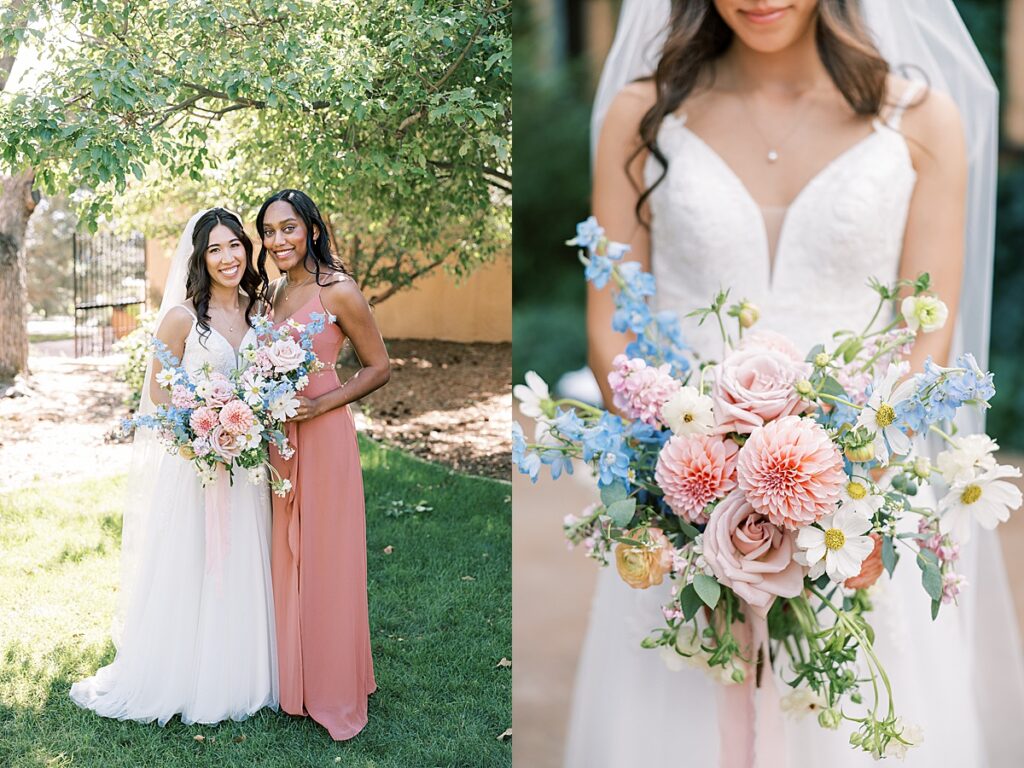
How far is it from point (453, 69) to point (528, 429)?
186cm

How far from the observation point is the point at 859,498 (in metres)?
1.27

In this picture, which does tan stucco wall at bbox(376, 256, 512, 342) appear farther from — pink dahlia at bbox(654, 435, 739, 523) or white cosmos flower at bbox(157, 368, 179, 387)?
pink dahlia at bbox(654, 435, 739, 523)

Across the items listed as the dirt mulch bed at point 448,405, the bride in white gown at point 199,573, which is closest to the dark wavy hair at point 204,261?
the bride in white gown at point 199,573

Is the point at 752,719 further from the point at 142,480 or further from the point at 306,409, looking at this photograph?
the point at 142,480

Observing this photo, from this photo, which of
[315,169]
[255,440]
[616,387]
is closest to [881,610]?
[616,387]

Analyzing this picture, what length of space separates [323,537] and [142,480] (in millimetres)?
688

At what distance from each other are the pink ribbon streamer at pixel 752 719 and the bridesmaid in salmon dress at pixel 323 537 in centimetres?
183

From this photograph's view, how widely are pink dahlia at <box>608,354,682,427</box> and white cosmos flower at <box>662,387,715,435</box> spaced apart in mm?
17

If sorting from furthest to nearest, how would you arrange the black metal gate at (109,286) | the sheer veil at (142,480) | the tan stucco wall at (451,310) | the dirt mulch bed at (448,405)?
the black metal gate at (109,286) → the tan stucco wall at (451,310) → the dirt mulch bed at (448,405) → the sheer veil at (142,480)

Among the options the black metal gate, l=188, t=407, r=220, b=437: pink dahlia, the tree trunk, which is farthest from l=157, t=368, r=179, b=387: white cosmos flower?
the black metal gate

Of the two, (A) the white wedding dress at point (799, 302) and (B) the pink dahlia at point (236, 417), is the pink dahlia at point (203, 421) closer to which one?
(B) the pink dahlia at point (236, 417)

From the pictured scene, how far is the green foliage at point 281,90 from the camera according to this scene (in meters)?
4.36

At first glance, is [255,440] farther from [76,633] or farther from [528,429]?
[528,429]

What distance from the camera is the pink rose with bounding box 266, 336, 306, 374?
2.80 meters
